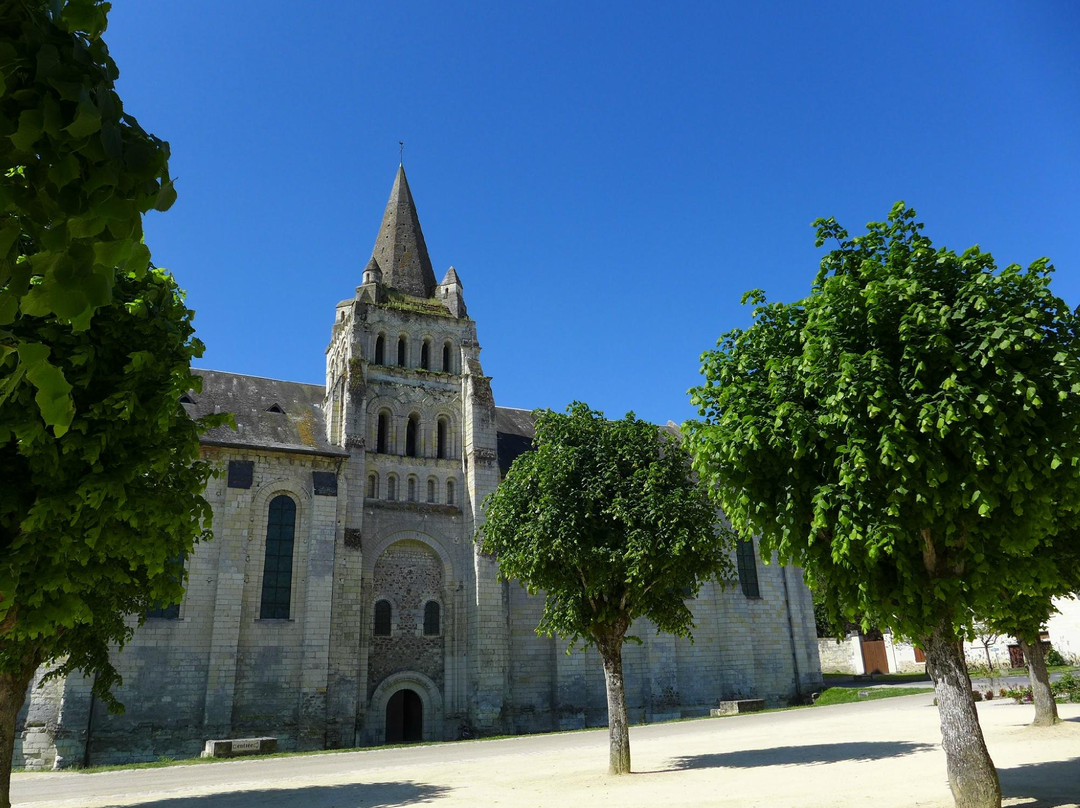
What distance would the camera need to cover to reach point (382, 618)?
28844 mm

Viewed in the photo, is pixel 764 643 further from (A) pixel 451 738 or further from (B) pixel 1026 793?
(B) pixel 1026 793

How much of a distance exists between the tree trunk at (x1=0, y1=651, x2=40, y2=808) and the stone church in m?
15.0

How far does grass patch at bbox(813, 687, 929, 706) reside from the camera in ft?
109

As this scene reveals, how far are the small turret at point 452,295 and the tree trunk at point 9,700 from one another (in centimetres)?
2563

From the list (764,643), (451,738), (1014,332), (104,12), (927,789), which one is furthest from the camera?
(764,643)

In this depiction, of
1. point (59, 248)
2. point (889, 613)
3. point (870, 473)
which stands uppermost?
point (870, 473)

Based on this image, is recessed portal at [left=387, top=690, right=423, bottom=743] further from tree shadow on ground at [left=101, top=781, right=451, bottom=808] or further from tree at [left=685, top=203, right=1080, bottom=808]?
tree at [left=685, top=203, right=1080, bottom=808]

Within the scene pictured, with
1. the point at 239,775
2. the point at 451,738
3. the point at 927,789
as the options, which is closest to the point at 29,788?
the point at 239,775

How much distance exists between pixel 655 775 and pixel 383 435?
2023cm

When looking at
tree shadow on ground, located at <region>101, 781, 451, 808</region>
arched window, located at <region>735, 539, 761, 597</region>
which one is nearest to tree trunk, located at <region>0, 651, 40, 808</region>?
tree shadow on ground, located at <region>101, 781, 451, 808</region>

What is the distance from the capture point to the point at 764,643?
35281 millimetres

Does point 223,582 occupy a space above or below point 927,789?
above

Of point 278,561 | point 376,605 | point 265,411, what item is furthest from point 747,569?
point 265,411

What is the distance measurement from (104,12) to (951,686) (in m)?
10.4
